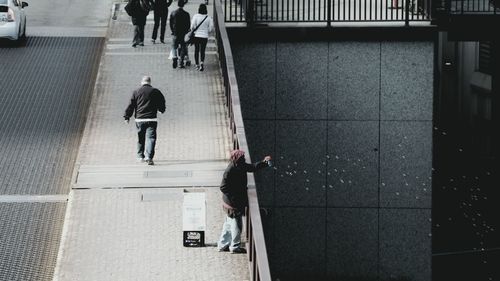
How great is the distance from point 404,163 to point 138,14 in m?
8.10

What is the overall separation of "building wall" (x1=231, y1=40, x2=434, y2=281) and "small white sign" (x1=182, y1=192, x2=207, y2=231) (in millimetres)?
8183

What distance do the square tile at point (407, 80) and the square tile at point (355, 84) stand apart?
18 centimetres

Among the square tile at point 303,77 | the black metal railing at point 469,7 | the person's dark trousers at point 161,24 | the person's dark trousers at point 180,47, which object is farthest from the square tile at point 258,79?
the person's dark trousers at point 161,24

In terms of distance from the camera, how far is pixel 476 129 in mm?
29797

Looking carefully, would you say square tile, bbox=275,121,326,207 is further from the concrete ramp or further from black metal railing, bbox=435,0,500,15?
the concrete ramp

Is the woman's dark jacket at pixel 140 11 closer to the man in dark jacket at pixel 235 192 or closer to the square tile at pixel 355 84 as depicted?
the square tile at pixel 355 84

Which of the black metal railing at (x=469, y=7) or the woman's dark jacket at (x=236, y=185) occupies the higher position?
the black metal railing at (x=469, y=7)

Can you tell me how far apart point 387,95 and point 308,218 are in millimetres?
2948

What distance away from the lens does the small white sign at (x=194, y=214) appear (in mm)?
18344

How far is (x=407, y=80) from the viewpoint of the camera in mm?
26453

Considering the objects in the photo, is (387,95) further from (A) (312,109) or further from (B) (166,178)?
(B) (166,178)

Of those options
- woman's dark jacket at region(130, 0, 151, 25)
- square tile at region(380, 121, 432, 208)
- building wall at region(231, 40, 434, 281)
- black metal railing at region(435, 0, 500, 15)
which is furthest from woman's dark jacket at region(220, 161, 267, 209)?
woman's dark jacket at region(130, 0, 151, 25)

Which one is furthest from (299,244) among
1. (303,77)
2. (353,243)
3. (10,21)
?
(10,21)

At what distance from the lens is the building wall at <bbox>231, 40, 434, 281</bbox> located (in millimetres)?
26484
